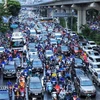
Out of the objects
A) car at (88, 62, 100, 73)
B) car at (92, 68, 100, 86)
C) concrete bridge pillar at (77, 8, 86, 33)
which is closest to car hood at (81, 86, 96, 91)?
car at (92, 68, 100, 86)

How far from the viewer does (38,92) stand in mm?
28922

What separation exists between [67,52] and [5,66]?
14.8 metres

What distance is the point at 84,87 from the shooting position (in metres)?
30.1

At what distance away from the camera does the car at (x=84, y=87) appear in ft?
97.0

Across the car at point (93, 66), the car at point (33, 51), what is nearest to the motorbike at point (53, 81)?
the car at point (93, 66)

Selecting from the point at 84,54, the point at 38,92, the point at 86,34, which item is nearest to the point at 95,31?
the point at 86,34

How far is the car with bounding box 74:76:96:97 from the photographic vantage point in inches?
1164

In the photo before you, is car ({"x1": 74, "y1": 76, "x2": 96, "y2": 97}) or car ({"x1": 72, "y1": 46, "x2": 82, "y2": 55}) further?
car ({"x1": 72, "y1": 46, "x2": 82, "y2": 55})

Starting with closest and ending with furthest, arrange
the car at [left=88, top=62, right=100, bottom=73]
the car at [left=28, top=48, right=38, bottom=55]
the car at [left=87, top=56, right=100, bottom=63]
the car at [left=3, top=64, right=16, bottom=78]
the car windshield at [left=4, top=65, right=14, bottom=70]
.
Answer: the car at [left=3, top=64, right=16, bottom=78] → the car windshield at [left=4, top=65, right=14, bottom=70] → the car at [left=88, top=62, right=100, bottom=73] → the car at [left=87, top=56, right=100, bottom=63] → the car at [left=28, top=48, right=38, bottom=55]

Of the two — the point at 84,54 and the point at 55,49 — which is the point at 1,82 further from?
the point at 55,49

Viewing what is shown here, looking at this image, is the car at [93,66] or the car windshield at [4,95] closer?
the car windshield at [4,95]

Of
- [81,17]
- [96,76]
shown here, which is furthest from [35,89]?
[81,17]

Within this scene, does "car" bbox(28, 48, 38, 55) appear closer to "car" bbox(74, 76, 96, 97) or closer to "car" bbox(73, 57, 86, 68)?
"car" bbox(73, 57, 86, 68)

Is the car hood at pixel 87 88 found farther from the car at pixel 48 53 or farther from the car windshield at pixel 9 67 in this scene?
the car at pixel 48 53
